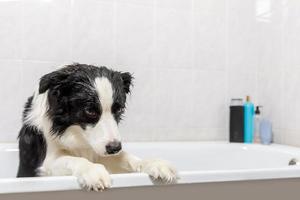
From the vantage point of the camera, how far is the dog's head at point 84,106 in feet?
4.43

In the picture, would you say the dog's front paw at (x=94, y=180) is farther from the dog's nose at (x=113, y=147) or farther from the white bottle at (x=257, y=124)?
the white bottle at (x=257, y=124)

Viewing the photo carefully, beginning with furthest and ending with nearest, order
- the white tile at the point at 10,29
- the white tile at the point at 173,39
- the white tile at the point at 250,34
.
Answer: the white tile at the point at 250,34 < the white tile at the point at 173,39 < the white tile at the point at 10,29

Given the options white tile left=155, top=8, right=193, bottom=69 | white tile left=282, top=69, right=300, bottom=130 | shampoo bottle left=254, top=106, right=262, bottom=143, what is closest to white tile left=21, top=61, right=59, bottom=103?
white tile left=155, top=8, right=193, bottom=69

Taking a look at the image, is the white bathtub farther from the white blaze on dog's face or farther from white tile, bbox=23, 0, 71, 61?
white tile, bbox=23, 0, 71, 61

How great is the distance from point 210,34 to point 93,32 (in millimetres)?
883

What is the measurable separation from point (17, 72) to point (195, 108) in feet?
4.13

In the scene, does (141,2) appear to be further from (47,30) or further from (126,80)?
(126,80)

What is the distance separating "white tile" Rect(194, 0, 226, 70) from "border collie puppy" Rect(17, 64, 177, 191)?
1.23 m

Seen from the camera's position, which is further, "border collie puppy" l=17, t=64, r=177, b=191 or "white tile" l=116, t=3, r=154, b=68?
"white tile" l=116, t=3, r=154, b=68

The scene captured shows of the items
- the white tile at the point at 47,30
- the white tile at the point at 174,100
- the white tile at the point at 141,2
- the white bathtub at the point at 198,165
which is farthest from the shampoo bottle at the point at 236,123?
the white tile at the point at 47,30

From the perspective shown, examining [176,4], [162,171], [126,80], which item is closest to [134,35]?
[176,4]

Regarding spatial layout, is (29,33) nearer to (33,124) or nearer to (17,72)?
(17,72)

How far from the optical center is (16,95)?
221 centimetres

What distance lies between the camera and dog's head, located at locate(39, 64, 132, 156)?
1.35 meters
